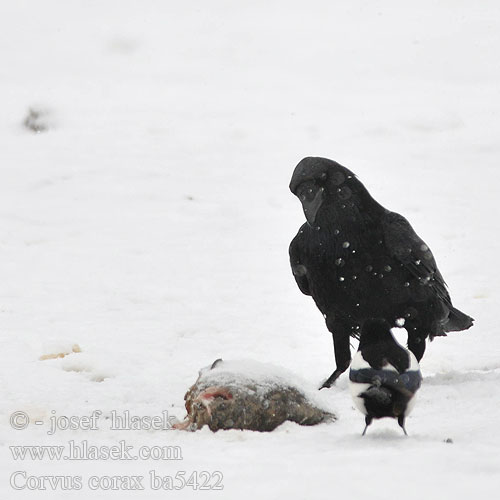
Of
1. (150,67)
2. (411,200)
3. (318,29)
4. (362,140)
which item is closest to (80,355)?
(411,200)

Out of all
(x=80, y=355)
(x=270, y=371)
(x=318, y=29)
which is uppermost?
(x=318, y=29)

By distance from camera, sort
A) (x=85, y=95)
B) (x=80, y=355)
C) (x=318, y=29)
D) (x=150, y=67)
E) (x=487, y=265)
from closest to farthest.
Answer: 1. (x=80, y=355)
2. (x=487, y=265)
3. (x=85, y=95)
4. (x=150, y=67)
5. (x=318, y=29)

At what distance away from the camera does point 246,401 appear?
4141 millimetres

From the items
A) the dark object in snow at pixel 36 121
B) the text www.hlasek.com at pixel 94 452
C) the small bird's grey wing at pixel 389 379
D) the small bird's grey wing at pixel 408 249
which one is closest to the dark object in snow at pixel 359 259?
the small bird's grey wing at pixel 408 249

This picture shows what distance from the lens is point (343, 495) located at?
2904 millimetres

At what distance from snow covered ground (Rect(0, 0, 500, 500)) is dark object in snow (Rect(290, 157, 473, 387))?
424 millimetres

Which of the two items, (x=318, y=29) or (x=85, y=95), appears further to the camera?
(x=318, y=29)

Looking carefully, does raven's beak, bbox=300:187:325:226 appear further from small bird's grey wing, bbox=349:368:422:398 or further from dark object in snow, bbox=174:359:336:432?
small bird's grey wing, bbox=349:368:422:398

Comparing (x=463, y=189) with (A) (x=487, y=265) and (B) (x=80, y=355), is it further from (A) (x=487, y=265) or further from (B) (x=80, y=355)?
(B) (x=80, y=355)

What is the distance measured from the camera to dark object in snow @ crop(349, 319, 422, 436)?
3.79m

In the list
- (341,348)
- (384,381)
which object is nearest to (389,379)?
(384,381)

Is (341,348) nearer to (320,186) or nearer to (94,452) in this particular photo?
(320,186)

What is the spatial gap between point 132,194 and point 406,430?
5.71 m

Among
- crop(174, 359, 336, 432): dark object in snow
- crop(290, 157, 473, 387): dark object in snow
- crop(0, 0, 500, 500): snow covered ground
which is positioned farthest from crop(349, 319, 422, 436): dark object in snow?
crop(290, 157, 473, 387): dark object in snow
